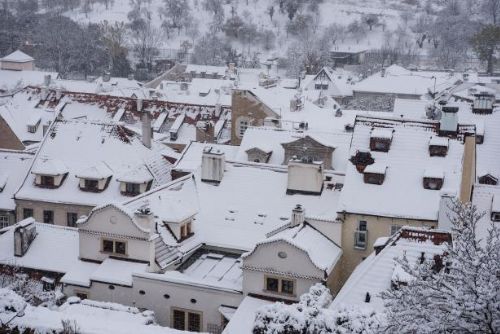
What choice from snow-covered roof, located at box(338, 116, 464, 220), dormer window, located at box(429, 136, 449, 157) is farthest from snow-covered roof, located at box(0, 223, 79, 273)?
dormer window, located at box(429, 136, 449, 157)

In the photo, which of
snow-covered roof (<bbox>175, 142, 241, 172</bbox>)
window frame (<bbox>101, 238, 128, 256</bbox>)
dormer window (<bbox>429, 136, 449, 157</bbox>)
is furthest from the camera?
snow-covered roof (<bbox>175, 142, 241, 172</bbox>)

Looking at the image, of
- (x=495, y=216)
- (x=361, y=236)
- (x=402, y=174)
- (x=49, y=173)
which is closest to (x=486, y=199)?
(x=495, y=216)

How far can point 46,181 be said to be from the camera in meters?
38.8

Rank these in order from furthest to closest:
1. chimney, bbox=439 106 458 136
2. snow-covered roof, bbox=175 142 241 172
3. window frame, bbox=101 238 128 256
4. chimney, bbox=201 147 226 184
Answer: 1. snow-covered roof, bbox=175 142 241 172
2. chimney, bbox=201 147 226 184
3. chimney, bbox=439 106 458 136
4. window frame, bbox=101 238 128 256

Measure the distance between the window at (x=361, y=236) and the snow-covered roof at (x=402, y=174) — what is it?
0.55 metres

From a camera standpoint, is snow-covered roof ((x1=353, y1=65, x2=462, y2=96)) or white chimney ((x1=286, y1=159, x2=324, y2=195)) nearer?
white chimney ((x1=286, y1=159, x2=324, y2=195))

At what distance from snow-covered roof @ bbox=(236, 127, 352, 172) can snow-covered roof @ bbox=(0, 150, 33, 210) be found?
1146cm

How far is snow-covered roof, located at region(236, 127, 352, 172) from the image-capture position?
126 ft

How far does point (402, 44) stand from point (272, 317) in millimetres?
128455

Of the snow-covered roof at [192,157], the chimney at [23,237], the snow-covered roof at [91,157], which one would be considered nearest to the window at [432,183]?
the snow-covered roof at [192,157]

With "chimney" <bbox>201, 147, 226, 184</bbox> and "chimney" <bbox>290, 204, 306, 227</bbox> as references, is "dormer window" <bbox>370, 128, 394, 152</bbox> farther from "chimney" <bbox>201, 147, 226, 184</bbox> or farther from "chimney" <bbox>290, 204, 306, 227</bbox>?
"chimney" <bbox>201, 147, 226, 184</bbox>

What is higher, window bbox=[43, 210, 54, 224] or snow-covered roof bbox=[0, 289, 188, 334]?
snow-covered roof bbox=[0, 289, 188, 334]

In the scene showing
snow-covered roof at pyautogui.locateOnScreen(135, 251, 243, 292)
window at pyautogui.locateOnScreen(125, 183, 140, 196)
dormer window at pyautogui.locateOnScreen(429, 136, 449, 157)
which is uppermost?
dormer window at pyautogui.locateOnScreen(429, 136, 449, 157)

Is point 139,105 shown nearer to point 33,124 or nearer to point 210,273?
point 33,124
